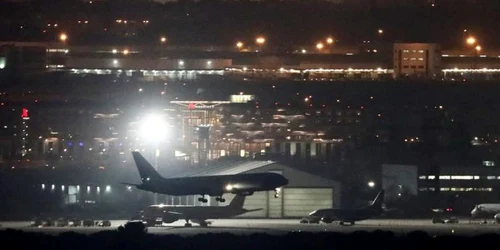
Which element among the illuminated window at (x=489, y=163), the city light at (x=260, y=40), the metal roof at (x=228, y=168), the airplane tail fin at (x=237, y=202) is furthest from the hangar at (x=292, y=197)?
the city light at (x=260, y=40)

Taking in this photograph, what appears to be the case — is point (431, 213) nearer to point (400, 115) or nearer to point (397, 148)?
point (397, 148)

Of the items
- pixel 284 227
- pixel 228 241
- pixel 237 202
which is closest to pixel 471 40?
pixel 237 202

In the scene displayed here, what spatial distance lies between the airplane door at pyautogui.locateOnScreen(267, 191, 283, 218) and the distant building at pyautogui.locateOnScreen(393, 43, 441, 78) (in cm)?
3597

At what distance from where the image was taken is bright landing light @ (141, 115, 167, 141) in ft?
213

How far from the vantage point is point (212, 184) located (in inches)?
1831

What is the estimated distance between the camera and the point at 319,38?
97250 millimetres

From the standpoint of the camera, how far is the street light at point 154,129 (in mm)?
Result: 64500

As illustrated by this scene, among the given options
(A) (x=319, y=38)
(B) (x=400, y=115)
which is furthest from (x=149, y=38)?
(B) (x=400, y=115)

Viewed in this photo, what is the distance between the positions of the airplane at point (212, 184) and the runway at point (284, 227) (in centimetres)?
95

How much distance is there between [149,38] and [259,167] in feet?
145

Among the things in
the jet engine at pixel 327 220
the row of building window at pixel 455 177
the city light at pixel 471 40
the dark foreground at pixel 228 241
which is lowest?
the jet engine at pixel 327 220

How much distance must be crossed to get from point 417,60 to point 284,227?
4750 cm

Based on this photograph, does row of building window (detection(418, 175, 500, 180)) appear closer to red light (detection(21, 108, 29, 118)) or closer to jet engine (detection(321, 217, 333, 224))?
jet engine (detection(321, 217, 333, 224))

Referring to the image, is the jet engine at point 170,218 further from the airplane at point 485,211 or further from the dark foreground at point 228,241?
the dark foreground at point 228,241
